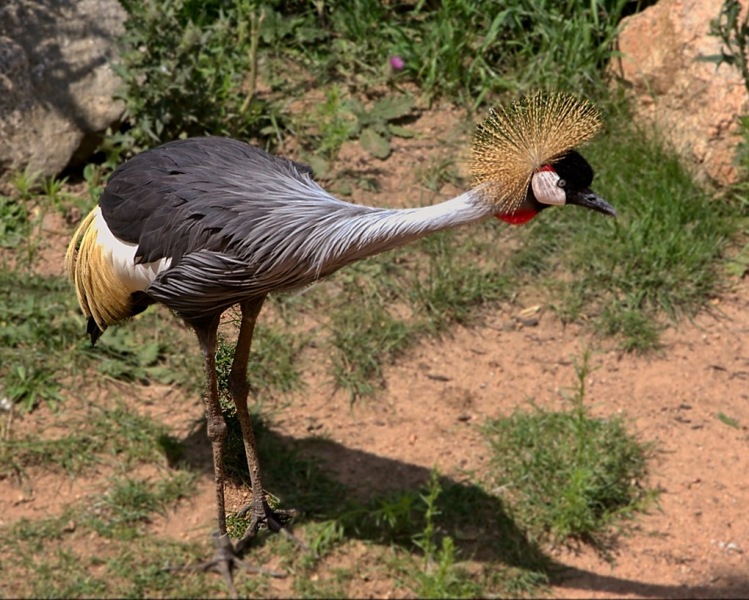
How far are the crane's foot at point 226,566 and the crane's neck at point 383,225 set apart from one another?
106 centimetres

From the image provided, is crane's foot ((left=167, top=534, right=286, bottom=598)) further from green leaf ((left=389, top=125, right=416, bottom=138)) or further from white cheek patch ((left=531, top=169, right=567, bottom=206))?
green leaf ((left=389, top=125, right=416, bottom=138))

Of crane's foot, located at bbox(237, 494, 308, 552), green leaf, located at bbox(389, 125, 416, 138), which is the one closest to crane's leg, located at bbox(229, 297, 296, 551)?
crane's foot, located at bbox(237, 494, 308, 552)

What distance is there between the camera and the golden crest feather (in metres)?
2.29

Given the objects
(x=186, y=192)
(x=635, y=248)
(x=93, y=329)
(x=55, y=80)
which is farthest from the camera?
(x=55, y=80)

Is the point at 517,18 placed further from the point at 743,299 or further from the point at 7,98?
the point at 7,98

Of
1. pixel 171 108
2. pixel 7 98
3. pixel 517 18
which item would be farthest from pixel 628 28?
pixel 7 98

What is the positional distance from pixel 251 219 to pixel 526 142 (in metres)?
0.64

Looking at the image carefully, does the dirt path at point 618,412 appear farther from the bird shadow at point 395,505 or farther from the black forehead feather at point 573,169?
the black forehead feather at point 573,169

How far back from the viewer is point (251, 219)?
99.6 inches

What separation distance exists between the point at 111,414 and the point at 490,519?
1.27 m

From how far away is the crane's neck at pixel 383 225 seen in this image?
90.4 inches

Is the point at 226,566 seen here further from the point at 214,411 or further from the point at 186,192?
the point at 186,192

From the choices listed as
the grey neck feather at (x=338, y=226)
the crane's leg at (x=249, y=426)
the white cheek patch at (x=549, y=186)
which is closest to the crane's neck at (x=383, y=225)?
the grey neck feather at (x=338, y=226)

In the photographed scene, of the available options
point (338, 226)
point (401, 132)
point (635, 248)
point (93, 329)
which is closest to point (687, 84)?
point (635, 248)
